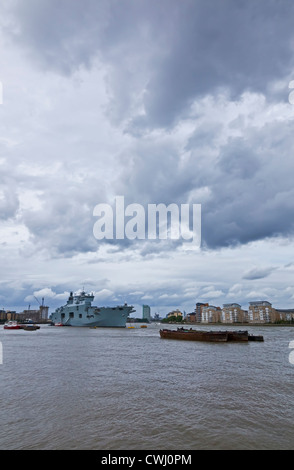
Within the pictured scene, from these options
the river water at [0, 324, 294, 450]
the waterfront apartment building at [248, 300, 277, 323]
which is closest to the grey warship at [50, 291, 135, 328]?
the river water at [0, 324, 294, 450]

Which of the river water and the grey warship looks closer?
the river water

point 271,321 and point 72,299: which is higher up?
point 72,299

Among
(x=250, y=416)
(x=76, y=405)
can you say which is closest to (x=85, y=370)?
(x=76, y=405)

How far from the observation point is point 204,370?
25422 millimetres

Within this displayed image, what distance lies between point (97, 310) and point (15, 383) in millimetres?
89541

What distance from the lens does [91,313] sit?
108938mm

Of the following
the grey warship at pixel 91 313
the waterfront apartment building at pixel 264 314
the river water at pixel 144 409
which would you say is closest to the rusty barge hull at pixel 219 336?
the river water at pixel 144 409

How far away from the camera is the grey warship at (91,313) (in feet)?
354

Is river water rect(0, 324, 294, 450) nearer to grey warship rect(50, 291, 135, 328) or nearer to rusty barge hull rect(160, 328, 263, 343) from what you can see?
rusty barge hull rect(160, 328, 263, 343)

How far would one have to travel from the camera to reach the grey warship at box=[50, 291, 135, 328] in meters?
108

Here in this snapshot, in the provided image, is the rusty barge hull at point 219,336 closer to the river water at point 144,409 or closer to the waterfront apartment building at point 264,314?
the river water at point 144,409

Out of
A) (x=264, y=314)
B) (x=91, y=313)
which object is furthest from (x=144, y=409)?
(x=264, y=314)

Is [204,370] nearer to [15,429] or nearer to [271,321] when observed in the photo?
[15,429]

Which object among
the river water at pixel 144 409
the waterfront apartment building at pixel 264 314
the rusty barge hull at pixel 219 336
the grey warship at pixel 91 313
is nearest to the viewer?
the river water at pixel 144 409
